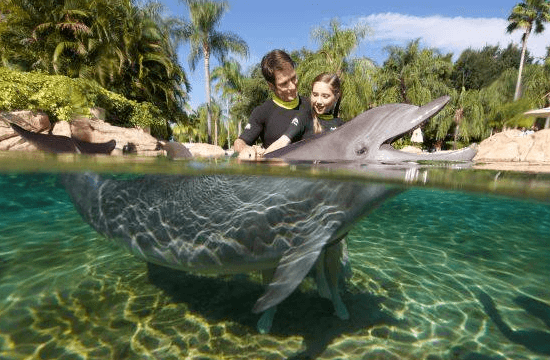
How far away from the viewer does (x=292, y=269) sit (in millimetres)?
2607

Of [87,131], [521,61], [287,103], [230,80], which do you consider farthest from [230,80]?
[287,103]

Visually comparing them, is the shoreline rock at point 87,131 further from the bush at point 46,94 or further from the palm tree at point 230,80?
the palm tree at point 230,80

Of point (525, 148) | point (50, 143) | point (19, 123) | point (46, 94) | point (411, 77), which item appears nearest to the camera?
point (50, 143)

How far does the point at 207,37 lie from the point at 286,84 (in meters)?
28.9

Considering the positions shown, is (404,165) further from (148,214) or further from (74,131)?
(74,131)

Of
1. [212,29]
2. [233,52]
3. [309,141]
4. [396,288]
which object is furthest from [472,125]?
[309,141]

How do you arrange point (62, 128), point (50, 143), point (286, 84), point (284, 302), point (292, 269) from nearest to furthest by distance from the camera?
1. point (292, 269)
2. point (286, 84)
3. point (284, 302)
4. point (50, 143)
5. point (62, 128)

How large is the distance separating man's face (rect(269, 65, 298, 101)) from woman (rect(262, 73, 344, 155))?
0.29m

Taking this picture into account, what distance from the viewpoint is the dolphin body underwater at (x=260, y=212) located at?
266cm

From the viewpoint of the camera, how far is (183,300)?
4.41 metres

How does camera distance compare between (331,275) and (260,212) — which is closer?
(260,212)

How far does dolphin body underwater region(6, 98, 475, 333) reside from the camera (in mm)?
2658

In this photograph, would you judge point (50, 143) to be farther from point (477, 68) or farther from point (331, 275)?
point (477, 68)

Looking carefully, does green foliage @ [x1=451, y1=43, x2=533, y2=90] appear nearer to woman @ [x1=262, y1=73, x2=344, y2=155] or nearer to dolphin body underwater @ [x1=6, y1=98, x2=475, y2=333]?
woman @ [x1=262, y1=73, x2=344, y2=155]
